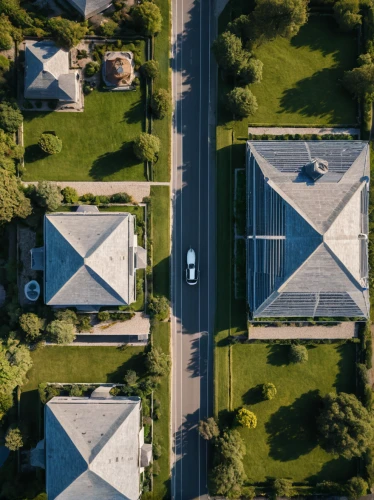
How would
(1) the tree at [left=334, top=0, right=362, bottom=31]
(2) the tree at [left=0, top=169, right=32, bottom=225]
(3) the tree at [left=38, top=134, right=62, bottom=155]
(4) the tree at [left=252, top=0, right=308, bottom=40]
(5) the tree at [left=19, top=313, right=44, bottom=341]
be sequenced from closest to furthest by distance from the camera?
(4) the tree at [left=252, top=0, right=308, bottom=40] < (2) the tree at [left=0, top=169, right=32, bottom=225] < (5) the tree at [left=19, top=313, right=44, bottom=341] < (1) the tree at [left=334, top=0, right=362, bottom=31] < (3) the tree at [left=38, top=134, right=62, bottom=155]

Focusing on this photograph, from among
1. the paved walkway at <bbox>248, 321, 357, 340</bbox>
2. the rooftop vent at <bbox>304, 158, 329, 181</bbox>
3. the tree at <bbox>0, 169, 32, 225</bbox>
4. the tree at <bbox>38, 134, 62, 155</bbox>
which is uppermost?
the tree at <bbox>38, 134, 62, 155</bbox>

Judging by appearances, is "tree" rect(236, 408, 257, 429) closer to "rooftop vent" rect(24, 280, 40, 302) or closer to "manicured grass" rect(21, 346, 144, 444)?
"manicured grass" rect(21, 346, 144, 444)

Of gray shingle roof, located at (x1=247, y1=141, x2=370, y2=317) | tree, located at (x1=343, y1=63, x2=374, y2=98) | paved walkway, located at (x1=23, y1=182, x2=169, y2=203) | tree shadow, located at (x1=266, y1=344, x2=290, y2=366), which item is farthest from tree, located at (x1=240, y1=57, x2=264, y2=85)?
tree shadow, located at (x1=266, y1=344, x2=290, y2=366)

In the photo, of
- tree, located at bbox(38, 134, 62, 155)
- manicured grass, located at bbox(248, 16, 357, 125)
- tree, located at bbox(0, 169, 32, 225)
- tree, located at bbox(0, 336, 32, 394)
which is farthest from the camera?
manicured grass, located at bbox(248, 16, 357, 125)

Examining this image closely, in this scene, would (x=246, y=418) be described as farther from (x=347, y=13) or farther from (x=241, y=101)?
(x=347, y=13)

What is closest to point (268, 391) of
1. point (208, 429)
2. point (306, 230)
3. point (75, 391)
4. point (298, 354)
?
point (298, 354)

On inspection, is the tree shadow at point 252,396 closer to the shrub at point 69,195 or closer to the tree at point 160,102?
the shrub at point 69,195

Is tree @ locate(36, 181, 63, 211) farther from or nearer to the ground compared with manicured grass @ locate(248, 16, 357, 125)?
nearer to the ground

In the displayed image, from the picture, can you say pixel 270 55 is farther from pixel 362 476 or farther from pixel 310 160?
pixel 362 476
